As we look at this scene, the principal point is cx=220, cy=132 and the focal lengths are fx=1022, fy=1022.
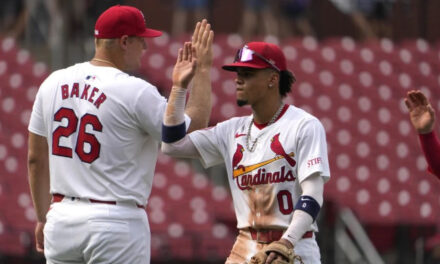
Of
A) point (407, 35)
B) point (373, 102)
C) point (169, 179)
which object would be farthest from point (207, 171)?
point (407, 35)

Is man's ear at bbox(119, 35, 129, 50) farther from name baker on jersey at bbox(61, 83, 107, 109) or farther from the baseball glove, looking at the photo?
the baseball glove

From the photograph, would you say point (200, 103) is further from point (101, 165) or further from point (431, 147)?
point (431, 147)

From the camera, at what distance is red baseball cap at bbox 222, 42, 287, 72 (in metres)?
5.09

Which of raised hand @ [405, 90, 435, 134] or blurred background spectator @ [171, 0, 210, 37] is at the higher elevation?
blurred background spectator @ [171, 0, 210, 37]

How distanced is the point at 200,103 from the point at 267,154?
1.52ft

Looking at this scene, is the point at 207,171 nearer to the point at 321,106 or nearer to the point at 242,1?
the point at 321,106

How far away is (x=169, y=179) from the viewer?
38.0ft

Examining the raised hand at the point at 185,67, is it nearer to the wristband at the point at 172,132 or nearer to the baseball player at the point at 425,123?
the wristband at the point at 172,132

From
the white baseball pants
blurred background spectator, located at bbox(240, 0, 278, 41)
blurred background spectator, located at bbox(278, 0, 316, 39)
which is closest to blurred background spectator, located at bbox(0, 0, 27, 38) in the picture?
blurred background spectator, located at bbox(240, 0, 278, 41)

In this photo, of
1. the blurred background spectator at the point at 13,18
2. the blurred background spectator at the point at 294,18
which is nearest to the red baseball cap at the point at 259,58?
the blurred background spectator at the point at 13,18

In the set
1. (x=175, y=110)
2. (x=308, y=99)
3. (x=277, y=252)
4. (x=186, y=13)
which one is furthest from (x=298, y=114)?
(x=186, y=13)

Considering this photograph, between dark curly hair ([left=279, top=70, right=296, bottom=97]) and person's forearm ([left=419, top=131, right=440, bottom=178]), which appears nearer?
person's forearm ([left=419, top=131, right=440, bottom=178])

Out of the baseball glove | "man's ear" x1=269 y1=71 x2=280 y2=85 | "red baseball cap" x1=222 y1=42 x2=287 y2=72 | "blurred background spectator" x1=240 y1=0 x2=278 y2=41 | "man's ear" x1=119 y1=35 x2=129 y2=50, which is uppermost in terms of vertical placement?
"blurred background spectator" x1=240 y1=0 x2=278 y2=41

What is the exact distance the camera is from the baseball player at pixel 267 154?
4.88m
